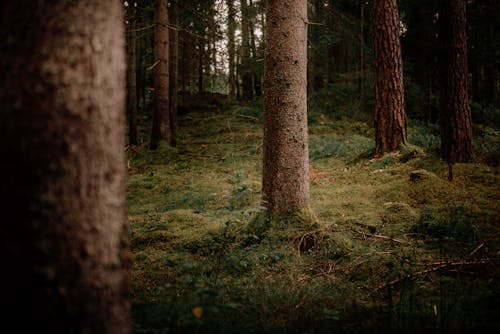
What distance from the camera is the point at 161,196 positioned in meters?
7.24

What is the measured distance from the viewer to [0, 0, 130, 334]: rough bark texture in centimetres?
108

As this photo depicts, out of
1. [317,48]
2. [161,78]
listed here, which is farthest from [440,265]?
[317,48]

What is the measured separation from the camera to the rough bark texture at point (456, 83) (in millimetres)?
6188

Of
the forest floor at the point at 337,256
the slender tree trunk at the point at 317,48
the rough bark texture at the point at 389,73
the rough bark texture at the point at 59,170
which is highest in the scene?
the slender tree trunk at the point at 317,48

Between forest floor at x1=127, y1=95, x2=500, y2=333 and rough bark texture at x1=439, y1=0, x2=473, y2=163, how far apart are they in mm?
446

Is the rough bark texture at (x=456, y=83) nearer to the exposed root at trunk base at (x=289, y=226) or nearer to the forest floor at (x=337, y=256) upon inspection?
the forest floor at (x=337, y=256)

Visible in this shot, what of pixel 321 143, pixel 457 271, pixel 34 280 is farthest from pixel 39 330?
pixel 321 143

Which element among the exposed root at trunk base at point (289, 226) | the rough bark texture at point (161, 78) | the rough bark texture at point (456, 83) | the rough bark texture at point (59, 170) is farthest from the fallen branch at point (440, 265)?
the rough bark texture at point (161, 78)

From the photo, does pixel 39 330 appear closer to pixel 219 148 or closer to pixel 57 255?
pixel 57 255

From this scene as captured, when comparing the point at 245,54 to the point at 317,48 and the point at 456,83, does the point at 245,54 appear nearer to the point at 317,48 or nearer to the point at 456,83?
the point at 317,48

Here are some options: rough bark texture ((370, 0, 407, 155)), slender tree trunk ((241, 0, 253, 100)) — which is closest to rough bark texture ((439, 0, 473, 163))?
rough bark texture ((370, 0, 407, 155))

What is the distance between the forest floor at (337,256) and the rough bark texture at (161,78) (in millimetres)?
4389

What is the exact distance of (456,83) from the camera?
622cm

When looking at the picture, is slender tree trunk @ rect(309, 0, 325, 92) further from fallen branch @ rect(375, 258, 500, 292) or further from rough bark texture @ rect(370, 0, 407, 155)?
fallen branch @ rect(375, 258, 500, 292)
